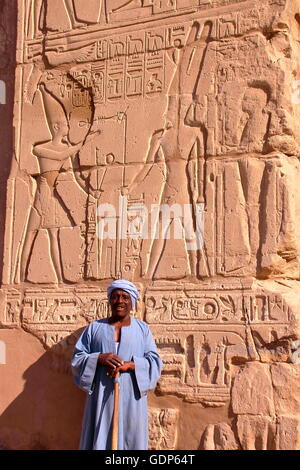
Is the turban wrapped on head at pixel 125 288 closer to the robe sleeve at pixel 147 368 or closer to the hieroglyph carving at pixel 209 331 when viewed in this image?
the robe sleeve at pixel 147 368

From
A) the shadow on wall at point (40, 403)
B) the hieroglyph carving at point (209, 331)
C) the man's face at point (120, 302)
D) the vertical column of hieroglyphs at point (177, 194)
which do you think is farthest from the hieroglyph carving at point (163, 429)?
the man's face at point (120, 302)


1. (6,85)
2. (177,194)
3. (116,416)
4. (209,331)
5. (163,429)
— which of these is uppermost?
(6,85)

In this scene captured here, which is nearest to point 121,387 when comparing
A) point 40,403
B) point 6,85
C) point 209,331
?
point 209,331

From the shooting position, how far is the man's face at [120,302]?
14.3ft

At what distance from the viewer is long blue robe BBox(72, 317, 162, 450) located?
417 cm

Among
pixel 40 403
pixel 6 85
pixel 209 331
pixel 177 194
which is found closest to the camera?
pixel 209 331

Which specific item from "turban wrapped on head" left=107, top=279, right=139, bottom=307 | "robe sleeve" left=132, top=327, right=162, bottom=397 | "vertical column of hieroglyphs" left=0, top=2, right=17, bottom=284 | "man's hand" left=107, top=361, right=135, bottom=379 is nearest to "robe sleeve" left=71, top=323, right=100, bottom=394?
"man's hand" left=107, top=361, right=135, bottom=379

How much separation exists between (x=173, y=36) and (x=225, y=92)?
0.65 metres

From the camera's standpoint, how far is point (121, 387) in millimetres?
4191

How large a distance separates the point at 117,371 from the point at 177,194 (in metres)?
1.45

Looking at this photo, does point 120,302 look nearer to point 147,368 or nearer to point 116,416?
point 147,368

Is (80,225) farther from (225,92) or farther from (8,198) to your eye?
(225,92)

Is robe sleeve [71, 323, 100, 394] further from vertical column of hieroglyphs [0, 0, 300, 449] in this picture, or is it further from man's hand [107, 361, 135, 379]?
vertical column of hieroglyphs [0, 0, 300, 449]

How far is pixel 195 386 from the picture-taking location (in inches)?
183
